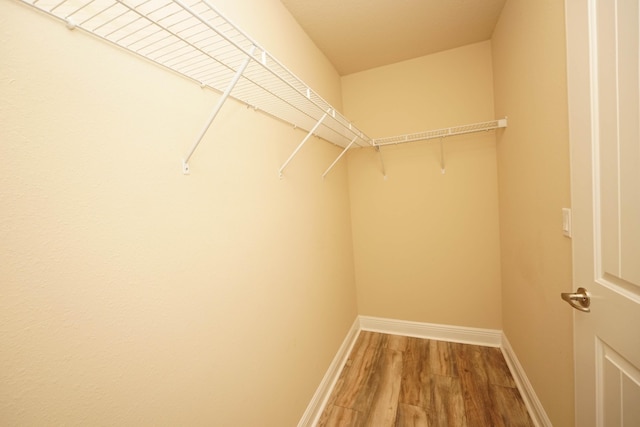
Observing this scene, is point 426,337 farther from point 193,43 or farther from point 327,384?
point 193,43

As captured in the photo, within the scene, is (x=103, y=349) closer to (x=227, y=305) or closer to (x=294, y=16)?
(x=227, y=305)

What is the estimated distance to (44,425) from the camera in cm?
48

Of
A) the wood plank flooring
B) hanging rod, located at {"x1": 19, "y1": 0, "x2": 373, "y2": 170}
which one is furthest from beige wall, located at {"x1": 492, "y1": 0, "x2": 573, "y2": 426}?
hanging rod, located at {"x1": 19, "y1": 0, "x2": 373, "y2": 170}

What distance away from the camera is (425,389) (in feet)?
5.57

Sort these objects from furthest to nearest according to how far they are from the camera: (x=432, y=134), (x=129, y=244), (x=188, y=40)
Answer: (x=432, y=134) → (x=188, y=40) → (x=129, y=244)

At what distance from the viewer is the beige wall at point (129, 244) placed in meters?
0.47

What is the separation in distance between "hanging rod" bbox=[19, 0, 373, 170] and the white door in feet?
2.93

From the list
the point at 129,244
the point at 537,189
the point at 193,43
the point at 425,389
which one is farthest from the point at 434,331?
the point at 193,43

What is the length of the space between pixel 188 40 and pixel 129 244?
683 mm

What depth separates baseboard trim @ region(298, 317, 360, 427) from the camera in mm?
1479

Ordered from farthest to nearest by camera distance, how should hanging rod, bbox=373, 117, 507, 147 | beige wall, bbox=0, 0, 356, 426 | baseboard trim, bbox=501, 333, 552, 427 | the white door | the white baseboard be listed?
1. hanging rod, bbox=373, 117, 507, 147
2. the white baseboard
3. baseboard trim, bbox=501, 333, 552, 427
4. the white door
5. beige wall, bbox=0, 0, 356, 426

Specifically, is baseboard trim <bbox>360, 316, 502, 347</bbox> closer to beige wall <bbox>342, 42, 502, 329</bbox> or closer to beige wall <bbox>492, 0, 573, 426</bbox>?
beige wall <bbox>342, 42, 502, 329</bbox>

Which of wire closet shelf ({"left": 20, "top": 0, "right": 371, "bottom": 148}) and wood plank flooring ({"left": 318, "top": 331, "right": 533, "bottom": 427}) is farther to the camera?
wood plank flooring ({"left": 318, "top": 331, "right": 533, "bottom": 427})

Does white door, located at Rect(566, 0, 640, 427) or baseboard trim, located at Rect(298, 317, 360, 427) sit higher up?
white door, located at Rect(566, 0, 640, 427)
